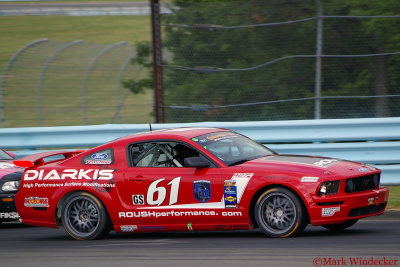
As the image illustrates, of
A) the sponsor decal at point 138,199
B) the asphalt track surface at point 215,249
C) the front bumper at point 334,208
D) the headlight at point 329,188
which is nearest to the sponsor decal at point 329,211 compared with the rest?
the front bumper at point 334,208

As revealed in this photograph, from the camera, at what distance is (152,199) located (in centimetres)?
823

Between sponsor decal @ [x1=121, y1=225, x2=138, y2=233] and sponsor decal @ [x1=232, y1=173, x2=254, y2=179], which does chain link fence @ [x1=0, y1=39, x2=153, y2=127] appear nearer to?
sponsor decal @ [x1=121, y1=225, x2=138, y2=233]

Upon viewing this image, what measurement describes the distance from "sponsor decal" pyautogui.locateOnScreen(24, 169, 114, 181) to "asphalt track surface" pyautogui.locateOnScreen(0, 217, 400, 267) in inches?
31.4

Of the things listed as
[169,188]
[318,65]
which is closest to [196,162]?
[169,188]

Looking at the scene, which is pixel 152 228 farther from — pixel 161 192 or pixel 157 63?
pixel 157 63

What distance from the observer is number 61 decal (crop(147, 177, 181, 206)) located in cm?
807

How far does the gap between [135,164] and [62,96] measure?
662 centimetres

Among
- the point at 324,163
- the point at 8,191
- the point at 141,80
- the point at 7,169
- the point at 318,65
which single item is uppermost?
the point at 318,65

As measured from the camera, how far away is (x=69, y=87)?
1489cm

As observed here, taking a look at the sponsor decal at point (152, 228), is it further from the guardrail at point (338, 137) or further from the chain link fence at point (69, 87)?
the chain link fence at point (69, 87)

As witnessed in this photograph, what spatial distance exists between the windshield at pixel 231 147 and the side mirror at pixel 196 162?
0.22 m

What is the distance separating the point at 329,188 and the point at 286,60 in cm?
436

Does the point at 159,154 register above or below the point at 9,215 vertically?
above

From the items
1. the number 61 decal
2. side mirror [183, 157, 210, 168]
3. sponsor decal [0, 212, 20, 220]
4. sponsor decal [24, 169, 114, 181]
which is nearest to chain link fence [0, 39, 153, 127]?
sponsor decal [0, 212, 20, 220]
